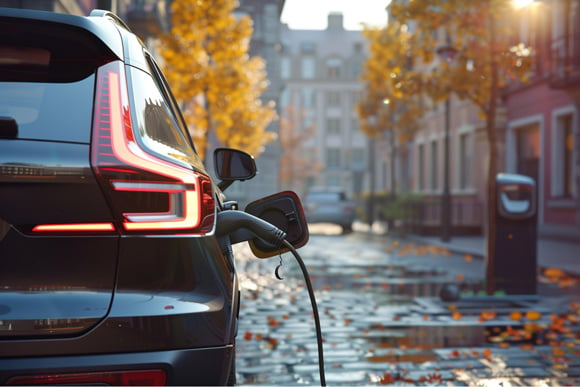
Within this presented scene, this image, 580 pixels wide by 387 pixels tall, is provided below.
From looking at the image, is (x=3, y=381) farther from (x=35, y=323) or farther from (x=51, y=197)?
(x=51, y=197)

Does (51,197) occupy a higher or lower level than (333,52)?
lower

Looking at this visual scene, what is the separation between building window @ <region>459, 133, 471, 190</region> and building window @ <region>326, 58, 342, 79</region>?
5289 cm

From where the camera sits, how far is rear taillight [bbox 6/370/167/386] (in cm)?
229

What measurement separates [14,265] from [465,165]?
101ft

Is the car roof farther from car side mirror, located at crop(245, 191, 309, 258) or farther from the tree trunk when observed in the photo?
the tree trunk

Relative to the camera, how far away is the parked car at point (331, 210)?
29.6 metres

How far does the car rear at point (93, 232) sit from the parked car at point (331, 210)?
88.5 ft

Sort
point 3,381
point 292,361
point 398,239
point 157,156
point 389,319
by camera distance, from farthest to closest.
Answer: point 398,239 → point 389,319 → point 292,361 → point 157,156 → point 3,381

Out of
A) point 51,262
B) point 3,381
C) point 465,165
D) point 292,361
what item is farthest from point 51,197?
point 465,165

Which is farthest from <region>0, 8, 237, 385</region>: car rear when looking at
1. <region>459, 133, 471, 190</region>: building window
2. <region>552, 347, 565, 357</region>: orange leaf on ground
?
<region>459, 133, 471, 190</region>: building window

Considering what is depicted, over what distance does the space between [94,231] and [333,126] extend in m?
81.4

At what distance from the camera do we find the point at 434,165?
37.2m

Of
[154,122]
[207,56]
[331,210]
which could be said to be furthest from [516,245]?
[331,210]

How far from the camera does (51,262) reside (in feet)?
7.71
